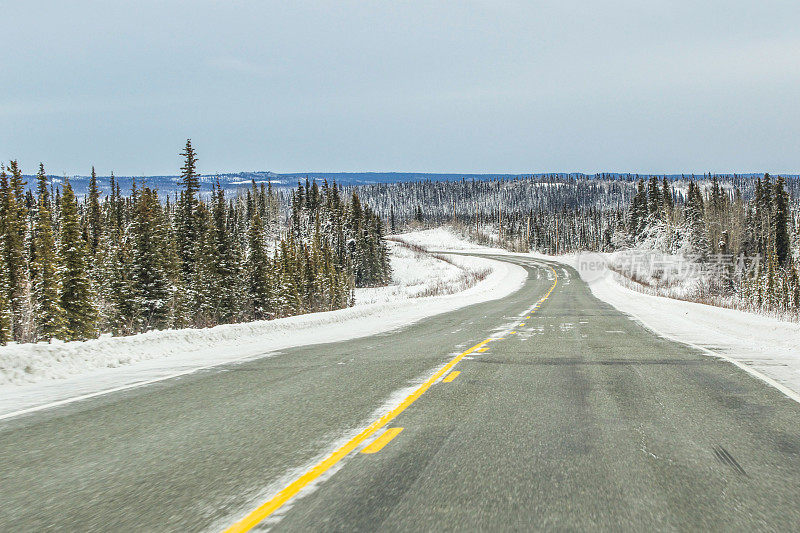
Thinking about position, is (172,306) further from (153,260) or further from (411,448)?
(411,448)

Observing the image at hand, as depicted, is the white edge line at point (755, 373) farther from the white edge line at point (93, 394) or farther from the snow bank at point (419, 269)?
the snow bank at point (419, 269)

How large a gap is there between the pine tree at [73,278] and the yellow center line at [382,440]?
107 feet

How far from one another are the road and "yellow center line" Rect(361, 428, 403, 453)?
0.02 m

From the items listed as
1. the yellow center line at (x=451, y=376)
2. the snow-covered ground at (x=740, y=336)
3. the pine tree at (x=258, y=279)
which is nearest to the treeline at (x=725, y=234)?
the snow-covered ground at (x=740, y=336)

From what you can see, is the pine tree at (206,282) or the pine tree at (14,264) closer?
the pine tree at (14,264)

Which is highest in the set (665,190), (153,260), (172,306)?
(665,190)

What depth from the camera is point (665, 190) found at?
82.4 meters

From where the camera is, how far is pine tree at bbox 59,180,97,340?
104 feet

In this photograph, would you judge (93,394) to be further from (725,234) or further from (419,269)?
A: (725,234)

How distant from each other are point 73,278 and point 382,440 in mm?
33855

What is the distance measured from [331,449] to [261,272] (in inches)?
1567

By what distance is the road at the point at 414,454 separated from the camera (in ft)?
9.97

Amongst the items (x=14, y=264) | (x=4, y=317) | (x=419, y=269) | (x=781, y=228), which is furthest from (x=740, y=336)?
(x=419, y=269)

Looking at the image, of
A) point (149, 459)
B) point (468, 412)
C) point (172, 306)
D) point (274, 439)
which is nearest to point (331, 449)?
point (274, 439)
